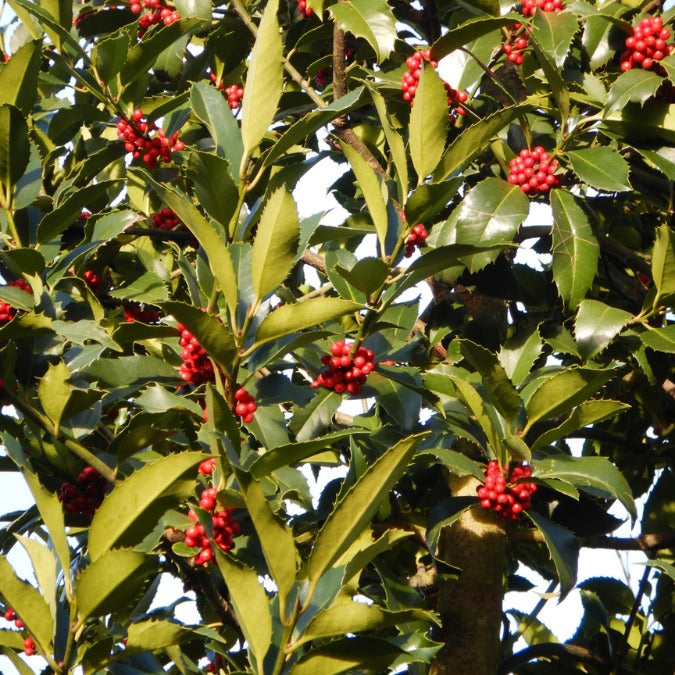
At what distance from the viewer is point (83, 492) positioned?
1819mm

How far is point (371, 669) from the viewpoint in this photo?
122 cm

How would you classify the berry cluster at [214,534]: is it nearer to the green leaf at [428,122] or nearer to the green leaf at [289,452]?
the green leaf at [289,452]

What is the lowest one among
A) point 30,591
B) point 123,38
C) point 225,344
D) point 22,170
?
point 30,591

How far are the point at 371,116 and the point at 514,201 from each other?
29.5 inches

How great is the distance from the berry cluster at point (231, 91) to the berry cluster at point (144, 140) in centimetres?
31

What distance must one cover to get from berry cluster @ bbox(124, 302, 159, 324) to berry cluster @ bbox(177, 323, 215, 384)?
0.62 m

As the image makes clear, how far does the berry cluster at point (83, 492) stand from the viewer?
1.81 m

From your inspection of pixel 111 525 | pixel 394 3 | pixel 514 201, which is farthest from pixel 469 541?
pixel 394 3

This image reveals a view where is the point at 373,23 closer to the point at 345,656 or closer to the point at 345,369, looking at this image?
the point at 345,369

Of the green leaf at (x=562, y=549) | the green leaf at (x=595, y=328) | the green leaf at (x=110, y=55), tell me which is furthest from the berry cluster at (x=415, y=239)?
the green leaf at (x=110, y=55)

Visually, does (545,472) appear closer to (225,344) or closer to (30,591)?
(225,344)

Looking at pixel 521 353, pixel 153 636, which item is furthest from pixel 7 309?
pixel 521 353

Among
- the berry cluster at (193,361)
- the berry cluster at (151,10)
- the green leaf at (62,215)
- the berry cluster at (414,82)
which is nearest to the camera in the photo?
the berry cluster at (193,361)

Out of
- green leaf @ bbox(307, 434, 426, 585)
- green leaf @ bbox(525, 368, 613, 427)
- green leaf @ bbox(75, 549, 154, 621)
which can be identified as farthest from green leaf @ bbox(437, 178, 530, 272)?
green leaf @ bbox(75, 549, 154, 621)
